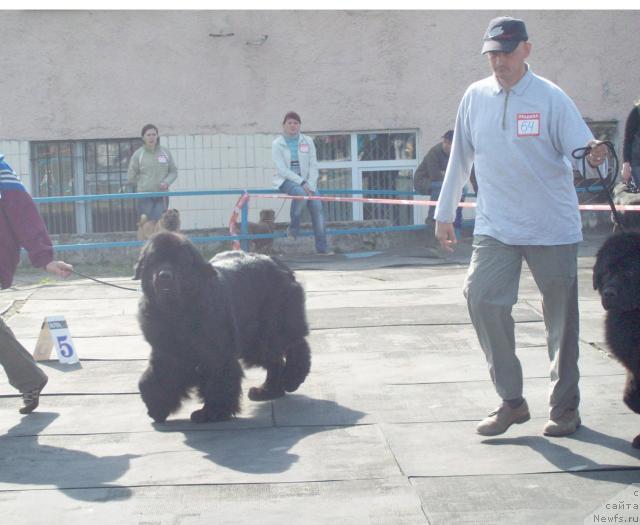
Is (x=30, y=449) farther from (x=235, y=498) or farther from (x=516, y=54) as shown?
(x=516, y=54)

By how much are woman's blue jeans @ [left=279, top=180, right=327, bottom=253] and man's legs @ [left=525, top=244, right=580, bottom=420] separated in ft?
30.7

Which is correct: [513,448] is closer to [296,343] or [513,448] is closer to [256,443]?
[256,443]

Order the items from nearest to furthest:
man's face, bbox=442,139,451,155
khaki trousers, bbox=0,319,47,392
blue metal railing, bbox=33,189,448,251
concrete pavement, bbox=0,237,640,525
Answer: concrete pavement, bbox=0,237,640,525 → khaki trousers, bbox=0,319,47,392 → blue metal railing, bbox=33,189,448,251 → man's face, bbox=442,139,451,155

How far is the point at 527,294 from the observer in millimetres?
10516

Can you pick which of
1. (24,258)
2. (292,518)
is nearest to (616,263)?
(292,518)

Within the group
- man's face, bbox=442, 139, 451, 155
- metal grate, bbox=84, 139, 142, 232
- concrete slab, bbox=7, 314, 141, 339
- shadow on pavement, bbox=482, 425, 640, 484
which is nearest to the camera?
shadow on pavement, bbox=482, 425, 640, 484

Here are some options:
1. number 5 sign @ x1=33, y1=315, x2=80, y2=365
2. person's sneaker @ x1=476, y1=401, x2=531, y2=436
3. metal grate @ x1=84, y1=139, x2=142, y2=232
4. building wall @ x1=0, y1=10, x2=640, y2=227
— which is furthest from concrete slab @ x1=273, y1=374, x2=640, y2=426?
metal grate @ x1=84, y1=139, x2=142, y2=232

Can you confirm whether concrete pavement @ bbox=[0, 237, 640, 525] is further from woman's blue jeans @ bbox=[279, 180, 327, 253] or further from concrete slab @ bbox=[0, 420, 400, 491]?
woman's blue jeans @ bbox=[279, 180, 327, 253]

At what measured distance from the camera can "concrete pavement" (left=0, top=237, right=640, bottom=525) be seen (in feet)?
A: 14.8

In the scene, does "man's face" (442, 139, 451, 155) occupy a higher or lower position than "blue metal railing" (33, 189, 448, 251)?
higher

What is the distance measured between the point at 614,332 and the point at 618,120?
13.9 meters

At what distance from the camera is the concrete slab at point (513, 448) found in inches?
197

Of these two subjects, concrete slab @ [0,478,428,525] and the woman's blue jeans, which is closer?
concrete slab @ [0,478,428,525]

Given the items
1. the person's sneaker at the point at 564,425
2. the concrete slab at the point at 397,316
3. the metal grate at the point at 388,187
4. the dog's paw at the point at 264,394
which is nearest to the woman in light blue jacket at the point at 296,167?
the metal grate at the point at 388,187
